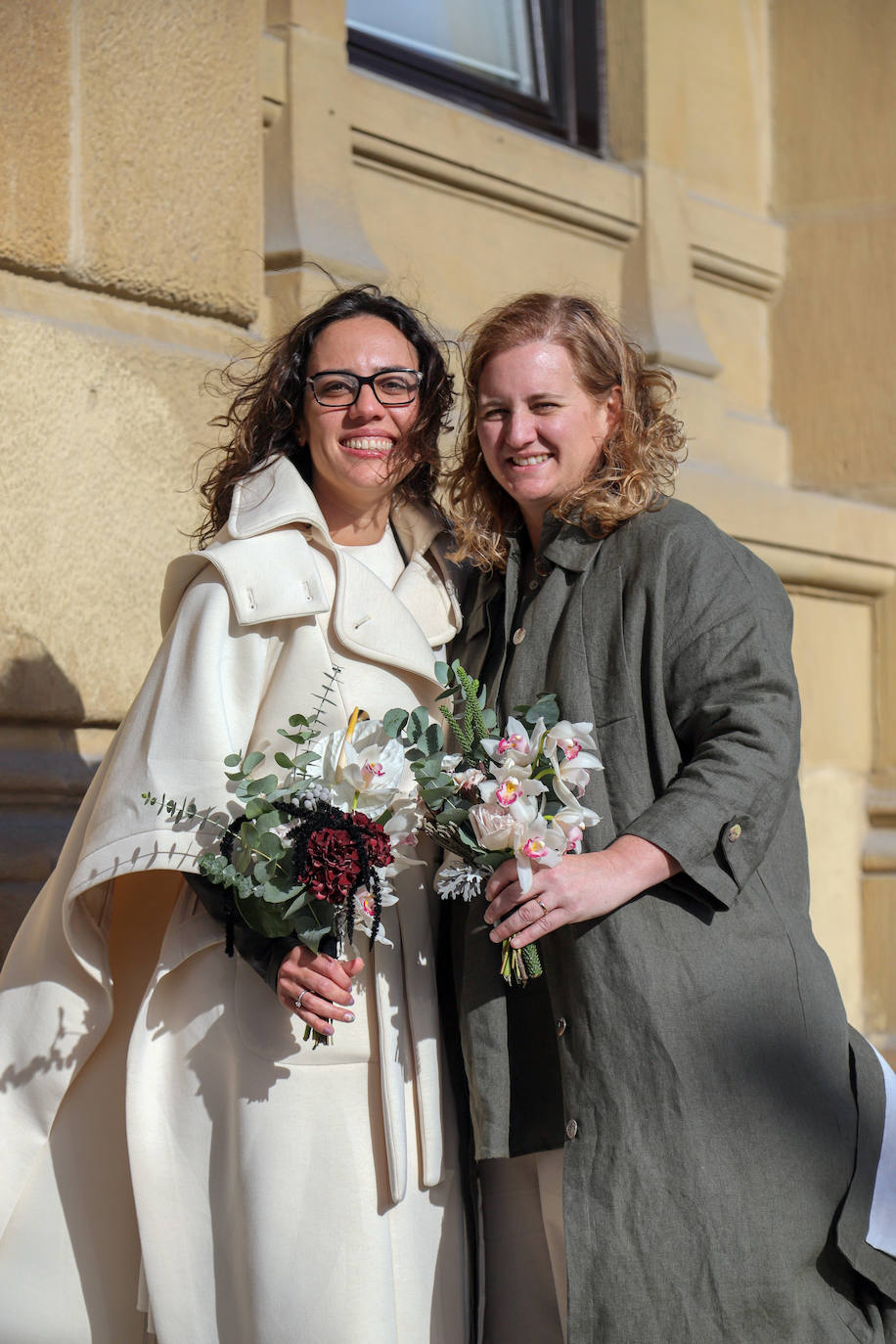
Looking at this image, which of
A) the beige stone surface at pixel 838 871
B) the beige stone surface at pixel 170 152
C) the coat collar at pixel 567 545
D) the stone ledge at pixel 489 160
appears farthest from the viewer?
the beige stone surface at pixel 838 871

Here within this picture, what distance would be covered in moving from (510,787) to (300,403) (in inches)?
37.9

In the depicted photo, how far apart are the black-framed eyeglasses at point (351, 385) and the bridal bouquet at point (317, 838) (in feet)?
2.21

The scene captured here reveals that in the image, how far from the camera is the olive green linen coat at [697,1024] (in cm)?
237

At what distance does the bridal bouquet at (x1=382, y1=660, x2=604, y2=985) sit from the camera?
226 centimetres

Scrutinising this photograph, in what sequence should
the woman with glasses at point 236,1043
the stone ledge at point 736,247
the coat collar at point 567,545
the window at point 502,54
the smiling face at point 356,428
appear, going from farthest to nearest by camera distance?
the stone ledge at point 736,247 < the window at point 502,54 < the smiling face at point 356,428 < the coat collar at point 567,545 < the woman with glasses at point 236,1043

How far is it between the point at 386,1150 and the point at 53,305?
196 centimetres

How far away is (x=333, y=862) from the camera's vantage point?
2.24 m

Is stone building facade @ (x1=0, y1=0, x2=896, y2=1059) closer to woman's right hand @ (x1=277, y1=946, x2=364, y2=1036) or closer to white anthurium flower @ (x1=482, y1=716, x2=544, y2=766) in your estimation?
woman's right hand @ (x1=277, y1=946, x2=364, y2=1036)

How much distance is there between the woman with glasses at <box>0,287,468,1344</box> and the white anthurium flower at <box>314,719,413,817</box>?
209mm

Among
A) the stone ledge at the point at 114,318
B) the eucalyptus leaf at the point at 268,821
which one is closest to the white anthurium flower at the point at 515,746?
the eucalyptus leaf at the point at 268,821

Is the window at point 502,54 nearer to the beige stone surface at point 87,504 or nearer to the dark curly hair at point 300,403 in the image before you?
the beige stone surface at point 87,504

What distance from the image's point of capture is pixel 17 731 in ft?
11.2

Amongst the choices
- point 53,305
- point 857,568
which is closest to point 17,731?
point 53,305

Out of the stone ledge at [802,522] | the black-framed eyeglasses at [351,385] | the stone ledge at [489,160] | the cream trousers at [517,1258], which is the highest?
the stone ledge at [489,160]
